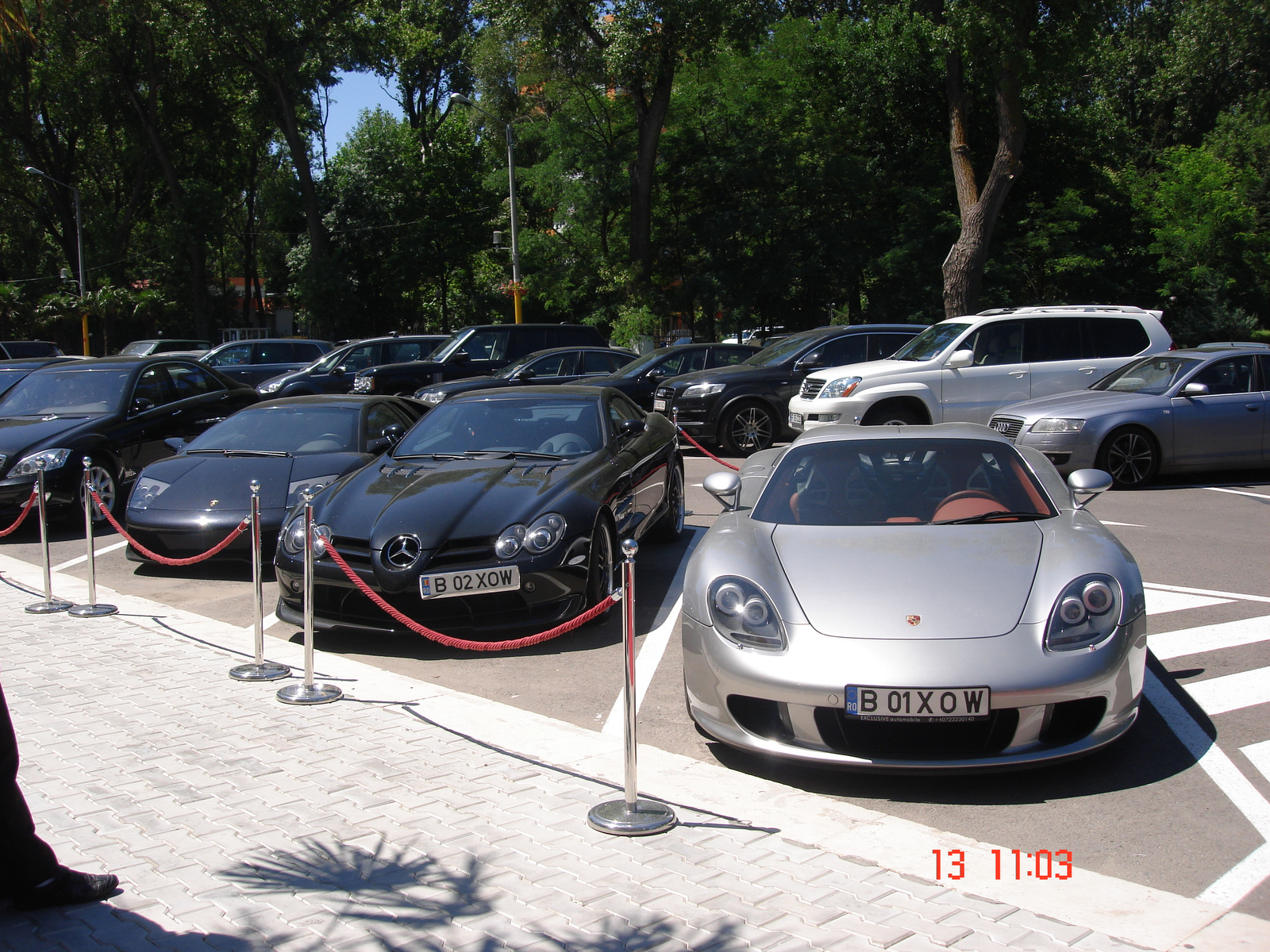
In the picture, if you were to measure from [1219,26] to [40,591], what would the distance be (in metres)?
44.0

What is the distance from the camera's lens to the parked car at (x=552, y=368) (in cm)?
1639

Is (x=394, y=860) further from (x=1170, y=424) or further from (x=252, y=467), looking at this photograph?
(x=1170, y=424)

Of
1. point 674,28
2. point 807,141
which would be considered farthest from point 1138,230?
point 674,28

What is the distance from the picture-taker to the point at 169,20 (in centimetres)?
3562

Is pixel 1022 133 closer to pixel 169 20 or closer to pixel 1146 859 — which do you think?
pixel 1146 859

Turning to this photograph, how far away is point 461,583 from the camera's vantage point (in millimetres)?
5871

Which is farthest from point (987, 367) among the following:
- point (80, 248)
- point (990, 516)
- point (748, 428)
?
point (80, 248)

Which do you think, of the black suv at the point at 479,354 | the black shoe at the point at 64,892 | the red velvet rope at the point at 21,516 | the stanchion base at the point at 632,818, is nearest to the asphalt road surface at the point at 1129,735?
the stanchion base at the point at 632,818

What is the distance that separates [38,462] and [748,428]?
→ 881cm

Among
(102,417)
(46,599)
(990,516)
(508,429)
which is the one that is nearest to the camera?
(990,516)

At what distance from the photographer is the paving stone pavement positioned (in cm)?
293

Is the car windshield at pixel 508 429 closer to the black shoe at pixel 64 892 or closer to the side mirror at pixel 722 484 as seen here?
the side mirror at pixel 722 484

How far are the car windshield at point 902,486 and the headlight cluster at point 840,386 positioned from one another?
25.7 ft

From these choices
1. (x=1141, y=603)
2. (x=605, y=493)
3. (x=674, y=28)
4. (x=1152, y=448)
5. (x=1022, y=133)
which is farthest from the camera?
(x=674, y=28)
